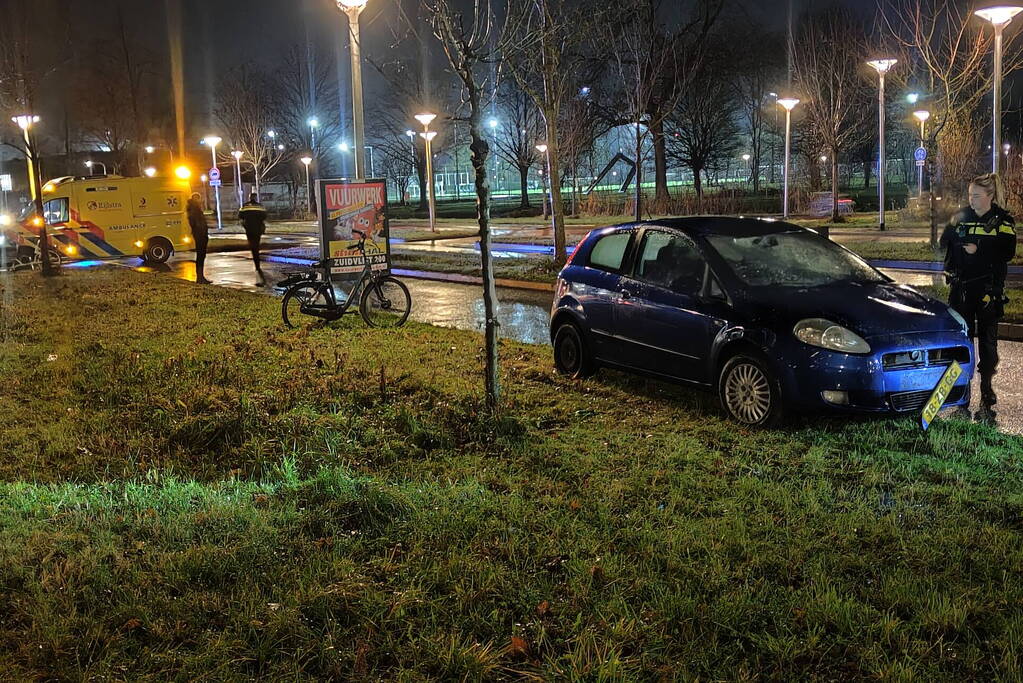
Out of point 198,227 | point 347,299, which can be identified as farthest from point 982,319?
point 198,227

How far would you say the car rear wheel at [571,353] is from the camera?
8305 mm

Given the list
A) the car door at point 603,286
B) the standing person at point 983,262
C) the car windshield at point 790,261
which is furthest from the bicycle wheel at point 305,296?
the standing person at point 983,262

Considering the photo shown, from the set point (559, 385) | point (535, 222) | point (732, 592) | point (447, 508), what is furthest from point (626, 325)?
point (535, 222)

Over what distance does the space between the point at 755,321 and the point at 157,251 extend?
2384cm

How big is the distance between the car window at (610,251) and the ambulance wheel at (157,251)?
21.5 meters

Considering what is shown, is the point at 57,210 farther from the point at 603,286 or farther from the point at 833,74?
the point at 833,74

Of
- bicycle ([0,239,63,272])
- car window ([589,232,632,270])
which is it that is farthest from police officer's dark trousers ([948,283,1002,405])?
bicycle ([0,239,63,272])

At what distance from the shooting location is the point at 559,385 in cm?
812

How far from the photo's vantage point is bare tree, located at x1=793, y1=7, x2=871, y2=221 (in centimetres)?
3219

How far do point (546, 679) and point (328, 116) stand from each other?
69.2m

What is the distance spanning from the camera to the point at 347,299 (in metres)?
12.2

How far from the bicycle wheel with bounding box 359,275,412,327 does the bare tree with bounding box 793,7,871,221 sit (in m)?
23.1

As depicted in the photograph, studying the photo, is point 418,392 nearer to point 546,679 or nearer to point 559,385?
point 559,385

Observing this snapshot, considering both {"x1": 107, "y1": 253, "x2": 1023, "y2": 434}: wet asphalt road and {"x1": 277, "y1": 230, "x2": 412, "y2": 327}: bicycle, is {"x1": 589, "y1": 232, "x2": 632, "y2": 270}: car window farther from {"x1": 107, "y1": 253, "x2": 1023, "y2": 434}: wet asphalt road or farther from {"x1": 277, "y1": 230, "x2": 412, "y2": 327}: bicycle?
{"x1": 277, "y1": 230, "x2": 412, "y2": 327}: bicycle
